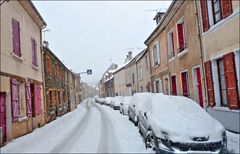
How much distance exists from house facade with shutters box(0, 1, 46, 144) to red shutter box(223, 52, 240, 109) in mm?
8286

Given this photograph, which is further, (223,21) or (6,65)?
(6,65)

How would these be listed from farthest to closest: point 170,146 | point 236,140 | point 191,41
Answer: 1. point 191,41
2. point 236,140
3. point 170,146

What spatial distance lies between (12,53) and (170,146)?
910cm

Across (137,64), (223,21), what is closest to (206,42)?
(223,21)

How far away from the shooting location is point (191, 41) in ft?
47.5

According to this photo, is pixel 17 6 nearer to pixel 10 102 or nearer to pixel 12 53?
pixel 12 53

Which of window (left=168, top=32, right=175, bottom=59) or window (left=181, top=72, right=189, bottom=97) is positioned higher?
window (left=168, top=32, right=175, bottom=59)

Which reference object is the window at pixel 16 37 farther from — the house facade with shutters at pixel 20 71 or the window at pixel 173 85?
the window at pixel 173 85

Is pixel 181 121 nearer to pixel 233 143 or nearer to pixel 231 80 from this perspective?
pixel 233 143

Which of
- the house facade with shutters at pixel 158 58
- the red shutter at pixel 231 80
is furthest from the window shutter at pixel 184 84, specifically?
the red shutter at pixel 231 80

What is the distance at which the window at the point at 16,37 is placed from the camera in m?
14.1

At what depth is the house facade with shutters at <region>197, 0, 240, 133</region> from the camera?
9930 mm

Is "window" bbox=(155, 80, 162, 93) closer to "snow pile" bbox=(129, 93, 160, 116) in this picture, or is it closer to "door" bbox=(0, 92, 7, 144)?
"snow pile" bbox=(129, 93, 160, 116)

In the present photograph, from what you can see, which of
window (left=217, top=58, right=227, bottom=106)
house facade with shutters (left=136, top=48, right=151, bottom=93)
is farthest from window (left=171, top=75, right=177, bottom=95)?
house facade with shutters (left=136, top=48, right=151, bottom=93)
